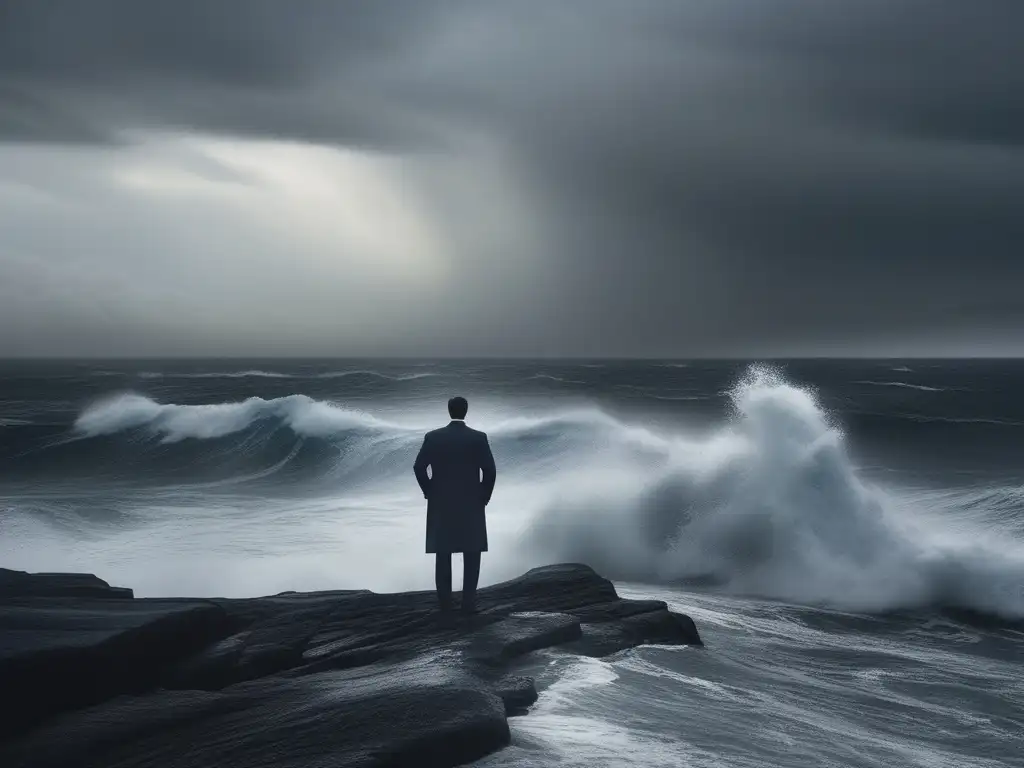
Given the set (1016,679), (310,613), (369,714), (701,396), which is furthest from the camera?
(701,396)

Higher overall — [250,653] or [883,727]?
[250,653]

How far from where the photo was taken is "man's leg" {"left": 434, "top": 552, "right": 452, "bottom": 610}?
Result: 6757mm

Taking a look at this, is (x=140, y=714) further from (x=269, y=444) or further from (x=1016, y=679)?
(x=269, y=444)

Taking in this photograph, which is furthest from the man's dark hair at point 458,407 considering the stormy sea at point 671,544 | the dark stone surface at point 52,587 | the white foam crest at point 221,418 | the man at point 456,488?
the white foam crest at point 221,418

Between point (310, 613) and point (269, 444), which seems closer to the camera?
point (310, 613)

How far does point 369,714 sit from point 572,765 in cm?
111

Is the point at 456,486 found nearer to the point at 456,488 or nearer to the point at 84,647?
the point at 456,488

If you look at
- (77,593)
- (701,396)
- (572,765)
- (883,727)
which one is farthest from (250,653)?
(701,396)

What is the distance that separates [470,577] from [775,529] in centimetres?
934

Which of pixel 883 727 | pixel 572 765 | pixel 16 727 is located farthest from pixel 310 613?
pixel 883 727

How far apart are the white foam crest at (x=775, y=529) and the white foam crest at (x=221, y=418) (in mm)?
15499

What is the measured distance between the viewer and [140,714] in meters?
4.75

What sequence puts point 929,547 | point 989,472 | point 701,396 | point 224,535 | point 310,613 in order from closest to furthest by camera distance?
point 310,613, point 929,547, point 224,535, point 989,472, point 701,396

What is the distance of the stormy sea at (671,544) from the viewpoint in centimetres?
580
